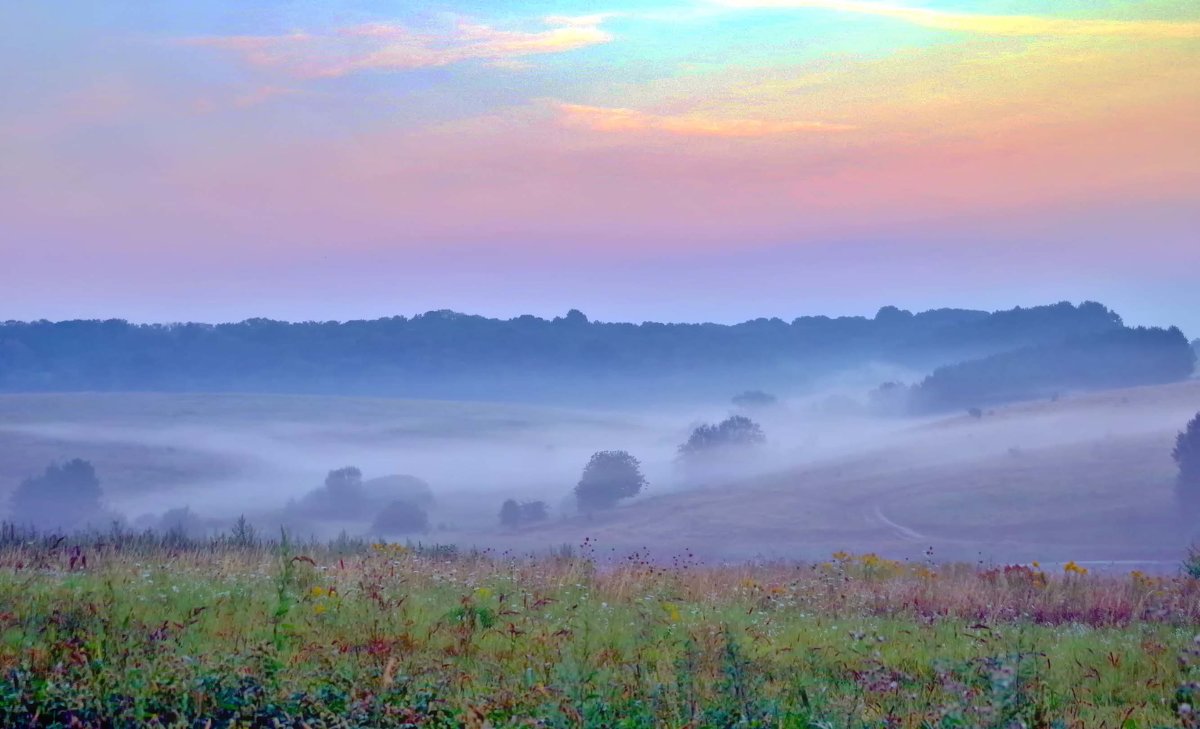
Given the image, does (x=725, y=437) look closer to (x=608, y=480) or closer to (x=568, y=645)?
(x=608, y=480)

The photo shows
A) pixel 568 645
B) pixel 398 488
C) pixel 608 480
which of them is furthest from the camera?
pixel 398 488

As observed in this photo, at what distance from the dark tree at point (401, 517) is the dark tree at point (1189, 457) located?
35.8 m

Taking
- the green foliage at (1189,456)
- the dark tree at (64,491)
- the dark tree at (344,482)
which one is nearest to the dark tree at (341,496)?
the dark tree at (344,482)

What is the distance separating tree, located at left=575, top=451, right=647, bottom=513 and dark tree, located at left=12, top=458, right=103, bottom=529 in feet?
88.5

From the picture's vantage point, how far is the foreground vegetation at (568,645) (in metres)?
6.41

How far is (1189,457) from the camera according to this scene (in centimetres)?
4275

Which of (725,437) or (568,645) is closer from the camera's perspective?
(568,645)

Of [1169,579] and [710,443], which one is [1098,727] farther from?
[710,443]

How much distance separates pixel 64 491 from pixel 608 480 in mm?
31462

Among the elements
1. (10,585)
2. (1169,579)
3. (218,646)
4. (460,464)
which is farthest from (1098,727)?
(460,464)

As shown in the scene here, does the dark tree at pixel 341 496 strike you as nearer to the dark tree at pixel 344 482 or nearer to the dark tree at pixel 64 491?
the dark tree at pixel 344 482

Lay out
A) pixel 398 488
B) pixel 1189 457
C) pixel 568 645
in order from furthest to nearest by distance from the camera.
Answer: pixel 398 488
pixel 1189 457
pixel 568 645

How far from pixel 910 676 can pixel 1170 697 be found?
1.86 metres

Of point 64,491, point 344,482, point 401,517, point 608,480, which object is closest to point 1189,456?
point 608,480
